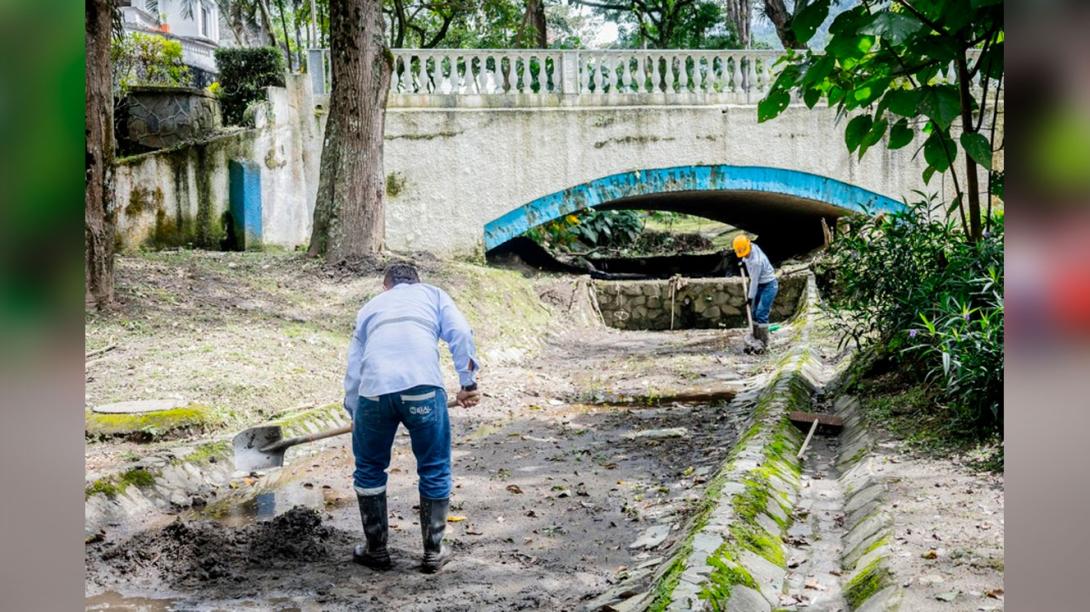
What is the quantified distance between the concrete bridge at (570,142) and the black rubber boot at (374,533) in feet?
37.0

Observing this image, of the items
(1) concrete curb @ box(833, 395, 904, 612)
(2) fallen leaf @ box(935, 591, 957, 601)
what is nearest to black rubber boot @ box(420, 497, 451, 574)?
(1) concrete curb @ box(833, 395, 904, 612)

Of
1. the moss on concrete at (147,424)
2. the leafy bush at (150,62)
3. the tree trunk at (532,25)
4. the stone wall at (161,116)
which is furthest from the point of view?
the tree trunk at (532,25)

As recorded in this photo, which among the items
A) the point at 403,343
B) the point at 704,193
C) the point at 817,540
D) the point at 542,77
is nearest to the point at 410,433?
the point at 403,343

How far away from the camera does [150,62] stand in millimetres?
17016

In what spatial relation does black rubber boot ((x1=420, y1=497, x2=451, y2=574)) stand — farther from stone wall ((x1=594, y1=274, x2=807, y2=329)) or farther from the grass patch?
stone wall ((x1=594, y1=274, x2=807, y2=329))

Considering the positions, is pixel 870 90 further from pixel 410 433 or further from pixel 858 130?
pixel 410 433

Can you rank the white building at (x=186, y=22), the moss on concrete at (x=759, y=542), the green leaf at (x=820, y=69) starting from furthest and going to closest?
1. the white building at (x=186, y=22)
2. the green leaf at (x=820, y=69)
3. the moss on concrete at (x=759, y=542)

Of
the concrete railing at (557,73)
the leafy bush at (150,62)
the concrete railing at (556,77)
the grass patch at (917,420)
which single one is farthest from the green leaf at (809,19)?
the leafy bush at (150,62)

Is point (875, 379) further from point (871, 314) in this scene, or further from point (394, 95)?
point (394, 95)

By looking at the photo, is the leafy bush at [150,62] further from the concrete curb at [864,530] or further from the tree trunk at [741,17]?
the tree trunk at [741,17]

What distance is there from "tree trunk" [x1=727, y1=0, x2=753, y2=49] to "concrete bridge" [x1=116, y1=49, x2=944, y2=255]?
31.4ft

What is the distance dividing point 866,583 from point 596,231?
20836mm

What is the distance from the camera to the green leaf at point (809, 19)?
15.7 feet
